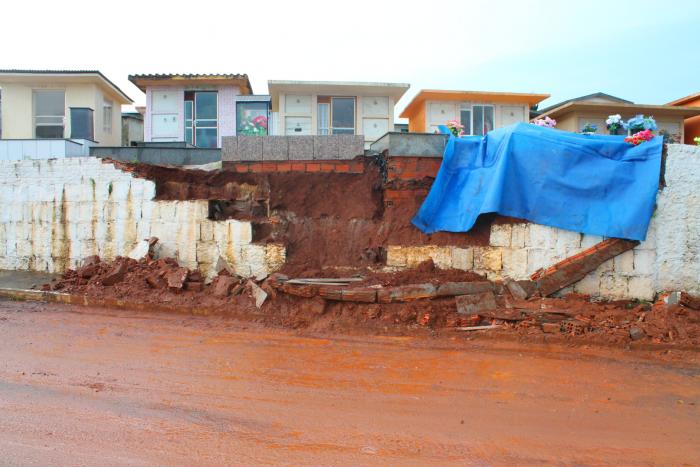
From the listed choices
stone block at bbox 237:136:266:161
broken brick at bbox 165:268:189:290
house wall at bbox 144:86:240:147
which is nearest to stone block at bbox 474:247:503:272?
stone block at bbox 237:136:266:161

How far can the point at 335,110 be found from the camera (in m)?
17.3

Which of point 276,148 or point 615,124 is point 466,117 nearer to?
point 615,124

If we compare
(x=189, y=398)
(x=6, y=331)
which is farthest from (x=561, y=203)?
(x=6, y=331)

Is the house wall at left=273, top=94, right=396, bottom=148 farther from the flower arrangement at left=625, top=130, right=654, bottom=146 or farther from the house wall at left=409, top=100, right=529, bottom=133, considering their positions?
the flower arrangement at left=625, top=130, right=654, bottom=146

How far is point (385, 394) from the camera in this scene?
4465 mm

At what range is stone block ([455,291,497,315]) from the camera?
6648 mm

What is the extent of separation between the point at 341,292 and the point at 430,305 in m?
1.23

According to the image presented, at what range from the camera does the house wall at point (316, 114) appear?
17094 millimetres

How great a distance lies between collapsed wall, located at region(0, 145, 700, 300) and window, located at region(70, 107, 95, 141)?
8.58 m

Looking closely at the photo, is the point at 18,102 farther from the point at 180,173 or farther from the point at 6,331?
the point at 6,331

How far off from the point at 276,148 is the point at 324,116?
9.46m

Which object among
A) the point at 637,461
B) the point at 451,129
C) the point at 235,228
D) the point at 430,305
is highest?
the point at 451,129

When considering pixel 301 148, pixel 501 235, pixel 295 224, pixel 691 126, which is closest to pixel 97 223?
pixel 295 224

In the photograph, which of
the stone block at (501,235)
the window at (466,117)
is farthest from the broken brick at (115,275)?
the window at (466,117)
